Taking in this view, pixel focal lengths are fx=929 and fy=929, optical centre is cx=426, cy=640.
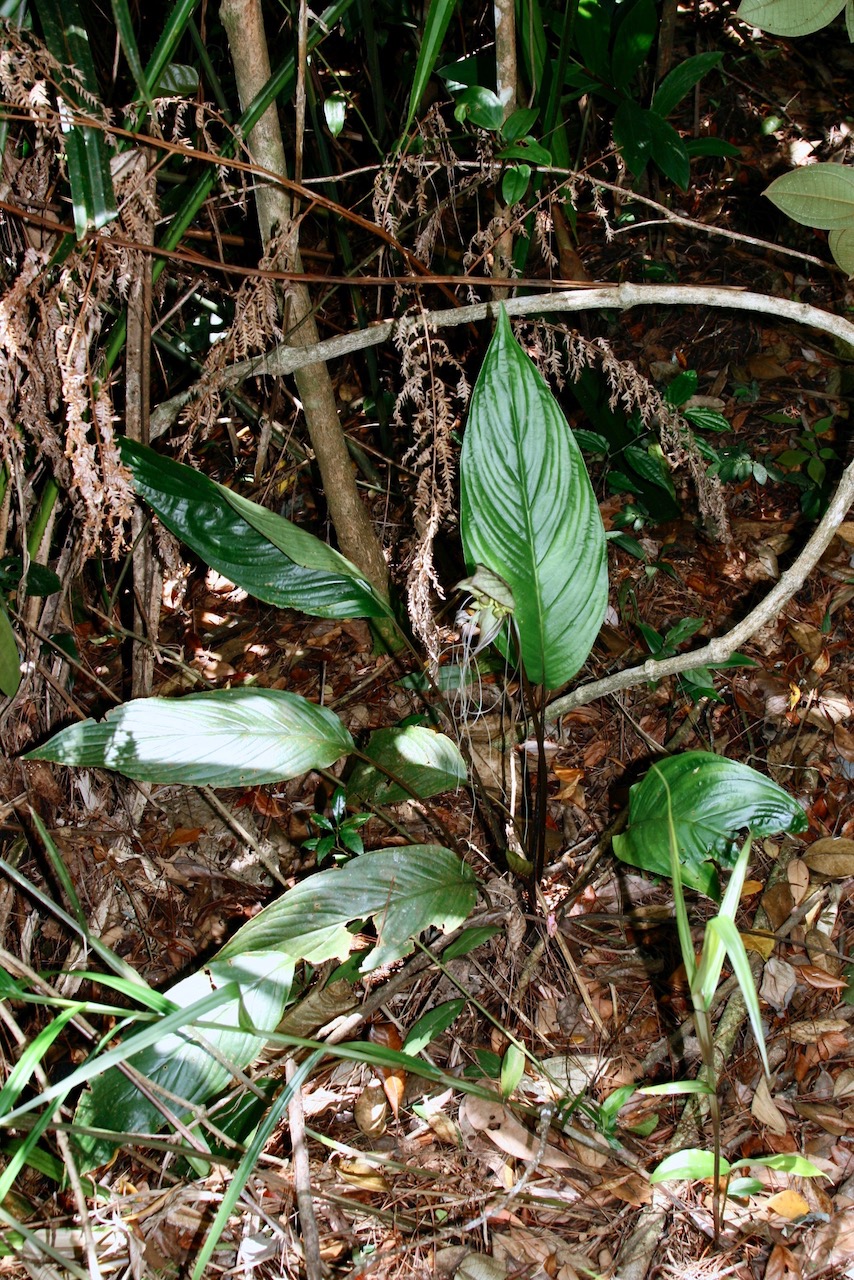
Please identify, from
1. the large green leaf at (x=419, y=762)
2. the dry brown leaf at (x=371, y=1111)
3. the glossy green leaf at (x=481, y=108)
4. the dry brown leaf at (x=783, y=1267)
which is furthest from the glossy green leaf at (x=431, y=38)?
the dry brown leaf at (x=783, y=1267)

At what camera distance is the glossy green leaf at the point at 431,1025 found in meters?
1.16

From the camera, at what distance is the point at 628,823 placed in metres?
1.21

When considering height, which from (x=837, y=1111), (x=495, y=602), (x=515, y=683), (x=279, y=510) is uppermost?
(x=495, y=602)

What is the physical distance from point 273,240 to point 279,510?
0.77 meters

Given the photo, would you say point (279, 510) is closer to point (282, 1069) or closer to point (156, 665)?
point (156, 665)

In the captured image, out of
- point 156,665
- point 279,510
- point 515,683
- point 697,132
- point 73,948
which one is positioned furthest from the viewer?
point 697,132

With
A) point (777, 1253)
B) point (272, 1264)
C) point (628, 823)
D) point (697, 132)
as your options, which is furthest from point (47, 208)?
point (697, 132)

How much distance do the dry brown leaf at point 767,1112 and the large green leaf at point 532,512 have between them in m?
0.57

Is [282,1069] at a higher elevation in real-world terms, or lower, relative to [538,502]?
lower

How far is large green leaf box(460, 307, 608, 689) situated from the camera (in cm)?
113

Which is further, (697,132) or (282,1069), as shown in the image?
(697,132)

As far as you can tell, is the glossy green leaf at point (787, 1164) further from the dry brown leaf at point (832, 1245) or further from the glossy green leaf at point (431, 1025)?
the glossy green leaf at point (431, 1025)

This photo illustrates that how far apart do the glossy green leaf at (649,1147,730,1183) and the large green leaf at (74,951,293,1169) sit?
0.43 meters

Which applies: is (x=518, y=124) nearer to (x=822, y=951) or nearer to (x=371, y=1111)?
(x=822, y=951)
